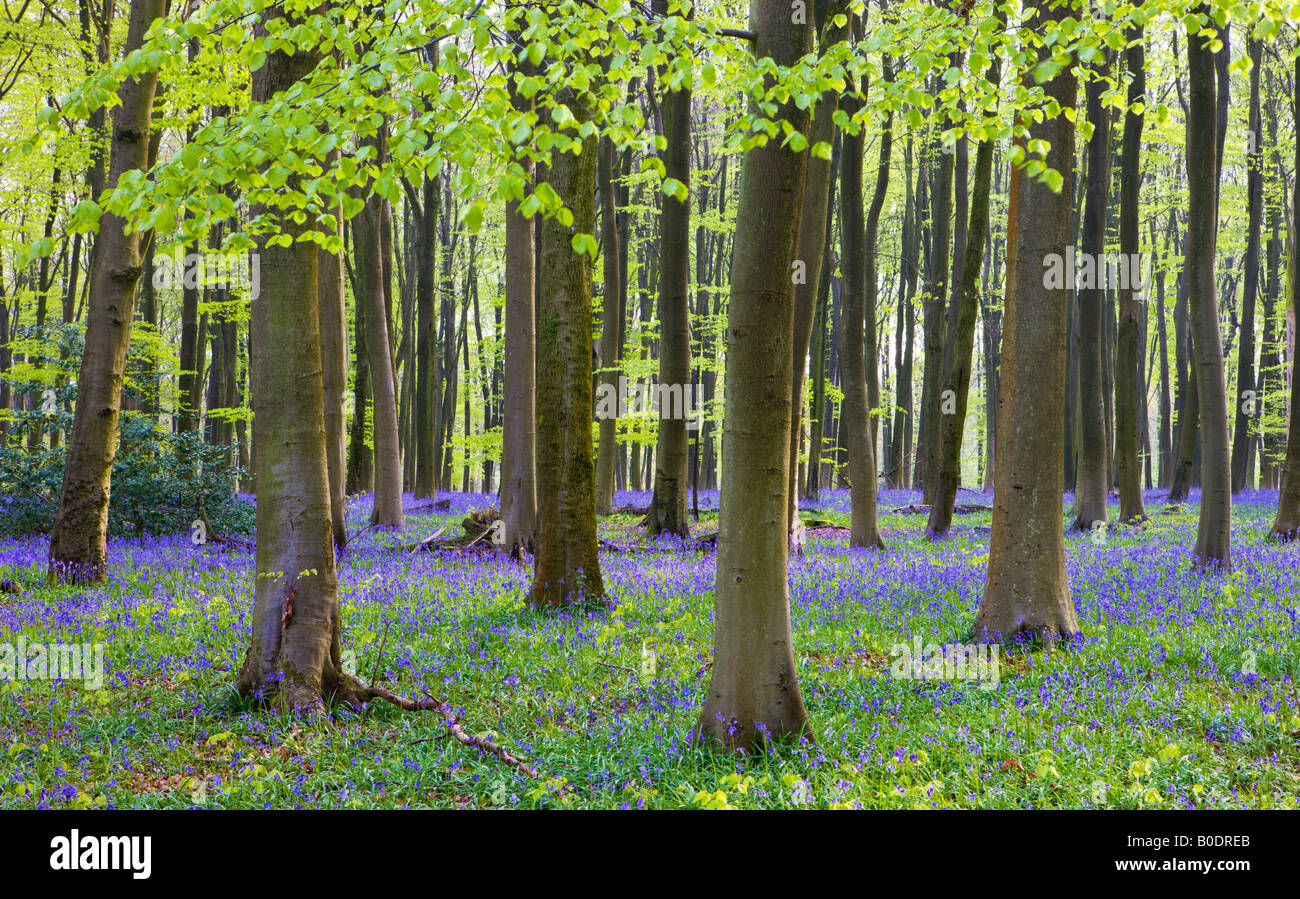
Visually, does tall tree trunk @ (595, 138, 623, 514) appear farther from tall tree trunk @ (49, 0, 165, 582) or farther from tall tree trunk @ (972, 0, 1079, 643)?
tall tree trunk @ (972, 0, 1079, 643)

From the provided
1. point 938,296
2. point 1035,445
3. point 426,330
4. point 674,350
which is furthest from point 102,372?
point 938,296

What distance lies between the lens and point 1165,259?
2820 cm

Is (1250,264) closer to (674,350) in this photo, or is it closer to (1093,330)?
(1093,330)

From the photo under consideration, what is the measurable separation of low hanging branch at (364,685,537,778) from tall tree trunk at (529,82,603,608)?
2419 mm

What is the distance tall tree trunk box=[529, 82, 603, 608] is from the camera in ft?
25.2

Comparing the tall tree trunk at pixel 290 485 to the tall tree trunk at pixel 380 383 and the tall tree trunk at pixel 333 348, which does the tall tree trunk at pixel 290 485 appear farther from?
the tall tree trunk at pixel 380 383

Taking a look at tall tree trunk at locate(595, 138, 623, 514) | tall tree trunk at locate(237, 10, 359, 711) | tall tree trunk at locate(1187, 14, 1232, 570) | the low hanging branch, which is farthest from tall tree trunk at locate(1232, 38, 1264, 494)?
the low hanging branch

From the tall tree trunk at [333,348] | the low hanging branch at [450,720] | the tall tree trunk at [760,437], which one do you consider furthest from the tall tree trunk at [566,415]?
the tall tree trunk at [333,348]

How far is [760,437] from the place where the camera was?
4160 millimetres

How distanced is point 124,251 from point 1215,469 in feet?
42.2

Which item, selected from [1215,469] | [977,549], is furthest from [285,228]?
[977,549]

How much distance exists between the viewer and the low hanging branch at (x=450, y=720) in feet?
14.0

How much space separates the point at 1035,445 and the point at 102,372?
32.3 ft

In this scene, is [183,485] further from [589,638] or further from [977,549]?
[977,549]
